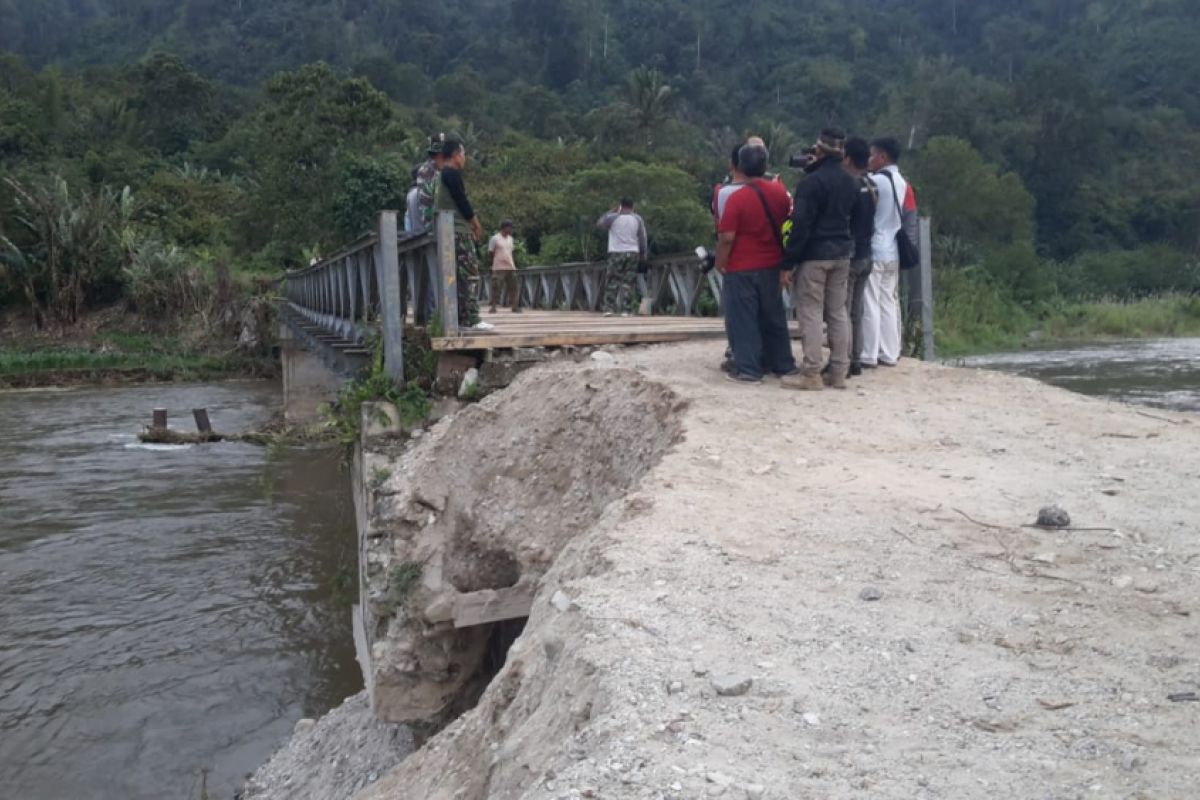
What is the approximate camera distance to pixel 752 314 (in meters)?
7.08

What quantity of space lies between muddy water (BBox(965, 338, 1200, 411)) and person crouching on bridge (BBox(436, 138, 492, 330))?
13517 millimetres

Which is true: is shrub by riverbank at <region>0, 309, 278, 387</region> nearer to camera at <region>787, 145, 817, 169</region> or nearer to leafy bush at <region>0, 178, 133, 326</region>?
leafy bush at <region>0, 178, 133, 326</region>

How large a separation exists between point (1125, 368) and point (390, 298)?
21845 mm

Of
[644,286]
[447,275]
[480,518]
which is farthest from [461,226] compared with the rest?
[644,286]

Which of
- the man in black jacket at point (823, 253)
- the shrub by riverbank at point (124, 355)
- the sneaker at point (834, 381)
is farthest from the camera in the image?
the shrub by riverbank at point (124, 355)

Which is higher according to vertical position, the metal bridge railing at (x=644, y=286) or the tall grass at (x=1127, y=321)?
the metal bridge railing at (x=644, y=286)

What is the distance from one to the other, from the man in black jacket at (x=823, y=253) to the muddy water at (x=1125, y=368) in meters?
12.5

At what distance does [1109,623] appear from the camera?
11.5 feet

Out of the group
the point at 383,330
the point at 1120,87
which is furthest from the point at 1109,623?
the point at 1120,87

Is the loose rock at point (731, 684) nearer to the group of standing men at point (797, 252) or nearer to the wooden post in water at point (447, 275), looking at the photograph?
the group of standing men at point (797, 252)

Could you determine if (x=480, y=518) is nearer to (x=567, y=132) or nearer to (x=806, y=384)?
(x=806, y=384)

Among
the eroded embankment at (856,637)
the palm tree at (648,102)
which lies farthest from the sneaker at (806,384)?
→ the palm tree at (648,102)

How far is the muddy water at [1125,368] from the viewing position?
63.1 ft

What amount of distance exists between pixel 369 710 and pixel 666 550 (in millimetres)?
3725
